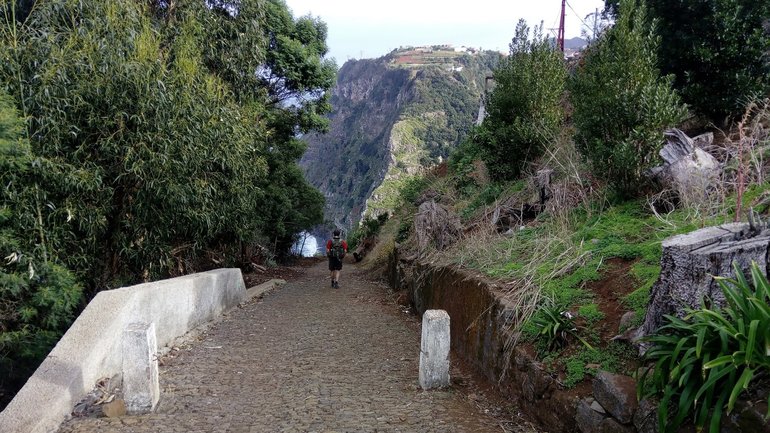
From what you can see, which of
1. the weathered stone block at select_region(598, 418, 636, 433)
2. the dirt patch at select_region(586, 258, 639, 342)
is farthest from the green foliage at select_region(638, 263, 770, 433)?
the dirt patch at select_region(586, 258, 639, 342)

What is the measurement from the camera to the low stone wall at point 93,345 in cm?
407

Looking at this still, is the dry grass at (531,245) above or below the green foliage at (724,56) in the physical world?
below

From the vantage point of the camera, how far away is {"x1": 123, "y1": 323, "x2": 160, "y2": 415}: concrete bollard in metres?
4.47

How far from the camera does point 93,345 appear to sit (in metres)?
4.95

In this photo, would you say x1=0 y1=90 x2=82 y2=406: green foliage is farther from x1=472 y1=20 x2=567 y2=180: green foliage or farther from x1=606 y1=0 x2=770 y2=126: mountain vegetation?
x1=606 y1=0 x2=770 y2=126: mountain vegetation

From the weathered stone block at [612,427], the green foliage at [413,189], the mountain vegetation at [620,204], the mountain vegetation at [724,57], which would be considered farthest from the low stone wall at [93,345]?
the green foliage at [413,189]

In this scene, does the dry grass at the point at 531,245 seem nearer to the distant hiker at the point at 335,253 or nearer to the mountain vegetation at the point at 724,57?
the mountain vegetation at the point at 724,57

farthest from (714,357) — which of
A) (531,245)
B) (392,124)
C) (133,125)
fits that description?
(392,124)

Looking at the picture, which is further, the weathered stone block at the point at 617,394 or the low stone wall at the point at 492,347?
the low stone wall at the point at 492,347

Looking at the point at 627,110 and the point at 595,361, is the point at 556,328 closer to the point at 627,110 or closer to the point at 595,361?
the point at 595,361

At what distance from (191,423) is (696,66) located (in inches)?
410

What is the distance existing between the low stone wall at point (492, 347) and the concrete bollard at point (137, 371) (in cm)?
335

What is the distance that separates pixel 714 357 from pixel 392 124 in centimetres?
10122

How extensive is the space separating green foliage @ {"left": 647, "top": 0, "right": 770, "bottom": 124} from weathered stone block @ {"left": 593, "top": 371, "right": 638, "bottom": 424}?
746 centimetres
